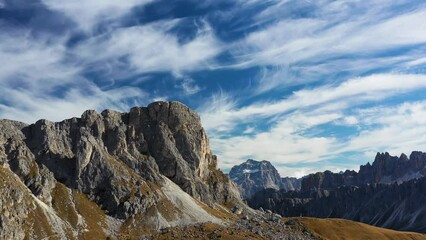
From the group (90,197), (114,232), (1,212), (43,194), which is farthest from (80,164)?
(1,212)

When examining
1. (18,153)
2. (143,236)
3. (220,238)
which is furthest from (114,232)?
(18,153)

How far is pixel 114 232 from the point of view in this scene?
168 meters

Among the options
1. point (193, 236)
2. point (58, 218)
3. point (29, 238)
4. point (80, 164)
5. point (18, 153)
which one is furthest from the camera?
point (80, 164)

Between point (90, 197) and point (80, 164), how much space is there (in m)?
16.6

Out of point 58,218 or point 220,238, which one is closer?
point 58,218

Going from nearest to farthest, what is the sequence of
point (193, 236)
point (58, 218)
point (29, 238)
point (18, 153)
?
point (29, 238), point (58, 218), point (193, 236), point (18, 153)

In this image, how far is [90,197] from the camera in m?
189

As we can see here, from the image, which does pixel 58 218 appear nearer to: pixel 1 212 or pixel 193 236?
pixel 1 212

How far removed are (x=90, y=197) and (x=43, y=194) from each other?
2428 cm

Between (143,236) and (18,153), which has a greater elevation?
(18,153)

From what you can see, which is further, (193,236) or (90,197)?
(90,197)

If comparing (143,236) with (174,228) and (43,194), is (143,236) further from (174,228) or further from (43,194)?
(43,194)

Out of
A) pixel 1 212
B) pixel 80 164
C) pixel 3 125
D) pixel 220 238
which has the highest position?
pixel 3 125

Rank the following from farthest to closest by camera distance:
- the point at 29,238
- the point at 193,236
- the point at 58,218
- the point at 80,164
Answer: the point at 80,164
the point at 193,236
the point at 58,218
the point at 29,238
